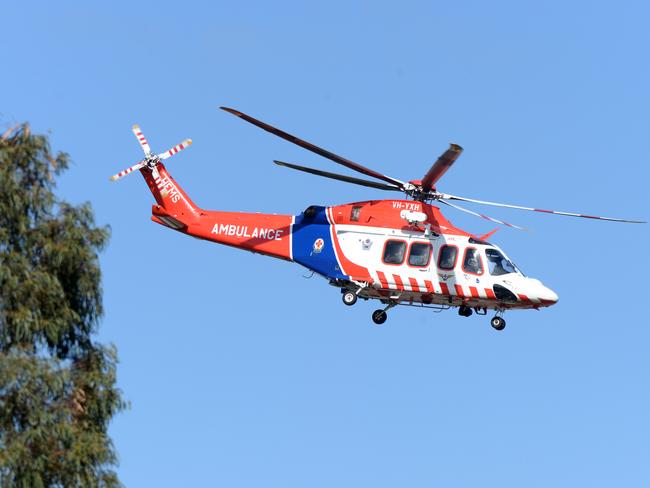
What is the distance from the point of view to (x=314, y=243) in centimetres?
4062

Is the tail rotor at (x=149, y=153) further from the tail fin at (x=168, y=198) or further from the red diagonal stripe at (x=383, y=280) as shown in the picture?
the red diagonal stripe at (x=383, y=280)

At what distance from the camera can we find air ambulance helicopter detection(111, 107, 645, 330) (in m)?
39.1

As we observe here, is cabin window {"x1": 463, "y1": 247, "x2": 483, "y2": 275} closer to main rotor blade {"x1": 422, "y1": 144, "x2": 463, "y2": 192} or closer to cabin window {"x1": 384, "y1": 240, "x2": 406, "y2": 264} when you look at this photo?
cabin window {"x1": 384, "y1": 240, "x2": 406, "y2": 264}

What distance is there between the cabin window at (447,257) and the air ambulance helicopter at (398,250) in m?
0.03

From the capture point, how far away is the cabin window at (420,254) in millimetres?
39438

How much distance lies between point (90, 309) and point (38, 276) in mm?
1784

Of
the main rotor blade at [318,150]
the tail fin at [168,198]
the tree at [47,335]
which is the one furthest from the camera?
the tail fin at [168,198]

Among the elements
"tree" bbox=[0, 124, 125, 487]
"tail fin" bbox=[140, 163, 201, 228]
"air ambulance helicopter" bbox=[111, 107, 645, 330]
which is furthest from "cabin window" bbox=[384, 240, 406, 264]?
"tree" bbox=[0, 124, 125, 487]

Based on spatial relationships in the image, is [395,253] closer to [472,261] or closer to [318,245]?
[472,261]

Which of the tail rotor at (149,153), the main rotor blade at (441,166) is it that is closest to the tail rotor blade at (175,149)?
the tail rotor at (149,153)

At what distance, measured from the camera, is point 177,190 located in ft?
143

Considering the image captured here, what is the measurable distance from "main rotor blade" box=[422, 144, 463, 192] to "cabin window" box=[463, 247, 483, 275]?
216 centimetres

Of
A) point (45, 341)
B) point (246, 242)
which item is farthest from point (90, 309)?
point (246, 242)

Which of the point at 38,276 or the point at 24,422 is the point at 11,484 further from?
the point at 38,276
